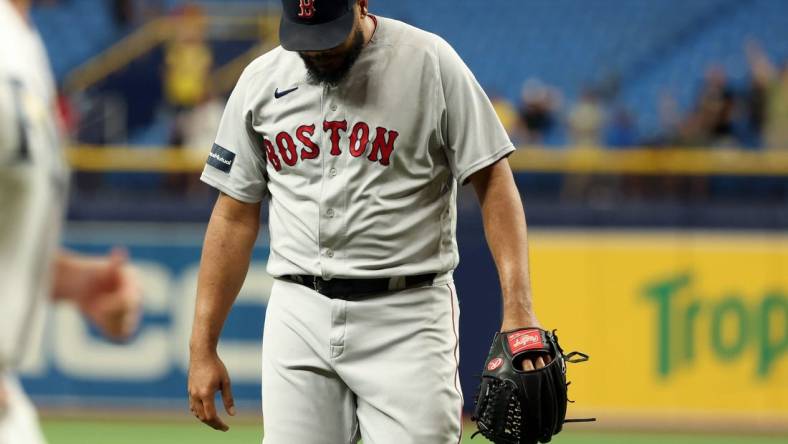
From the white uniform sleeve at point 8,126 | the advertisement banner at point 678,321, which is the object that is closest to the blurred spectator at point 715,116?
the advertisement banner at point 678,321

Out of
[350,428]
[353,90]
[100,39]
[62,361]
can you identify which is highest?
[100,39]

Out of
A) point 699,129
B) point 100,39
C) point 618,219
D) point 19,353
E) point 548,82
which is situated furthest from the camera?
point 100,39

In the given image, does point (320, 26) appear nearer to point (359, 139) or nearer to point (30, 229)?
point (359, 139)

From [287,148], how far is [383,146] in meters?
0.31

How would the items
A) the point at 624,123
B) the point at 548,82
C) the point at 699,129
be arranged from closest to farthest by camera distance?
the point at 699,129 < the point at 624,123 < the point at 548,82

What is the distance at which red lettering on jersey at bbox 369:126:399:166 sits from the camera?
4.11 meters

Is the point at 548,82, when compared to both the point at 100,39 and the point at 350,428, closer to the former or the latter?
the point at 100,39

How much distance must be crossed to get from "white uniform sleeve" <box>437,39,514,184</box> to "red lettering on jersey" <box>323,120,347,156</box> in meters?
0.30

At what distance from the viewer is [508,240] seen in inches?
160

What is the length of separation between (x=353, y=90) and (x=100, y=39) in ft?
43.2

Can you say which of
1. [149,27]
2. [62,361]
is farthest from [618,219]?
[149,27]

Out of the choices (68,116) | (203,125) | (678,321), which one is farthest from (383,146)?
(68,116)

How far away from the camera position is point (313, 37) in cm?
402

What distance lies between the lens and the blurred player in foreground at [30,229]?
2670mm
